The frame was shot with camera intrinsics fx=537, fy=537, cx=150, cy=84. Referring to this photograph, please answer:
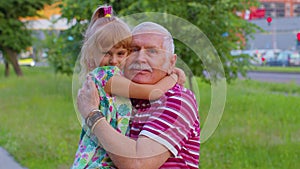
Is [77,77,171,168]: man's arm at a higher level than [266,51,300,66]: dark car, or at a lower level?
higher

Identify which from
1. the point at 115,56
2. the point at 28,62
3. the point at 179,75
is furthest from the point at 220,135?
the point at 28,62

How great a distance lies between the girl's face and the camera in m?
2.27

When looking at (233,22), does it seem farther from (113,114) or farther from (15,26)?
(15,26)

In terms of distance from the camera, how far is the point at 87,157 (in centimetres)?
219

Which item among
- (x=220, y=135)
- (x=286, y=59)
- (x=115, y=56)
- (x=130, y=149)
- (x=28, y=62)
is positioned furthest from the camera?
(x=286, y=59)

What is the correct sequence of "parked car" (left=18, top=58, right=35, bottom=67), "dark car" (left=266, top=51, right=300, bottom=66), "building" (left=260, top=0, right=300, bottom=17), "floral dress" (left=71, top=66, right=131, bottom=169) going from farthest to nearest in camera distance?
"dark car" (left=266, top=51, right=300, bottom=66) < "building" (left=260, top=0, right=300, bottom=17) < "parked car" (left=18, top=58, right=35, bottom=67) < "floral dress" (left=71, top=66, right=131, bottom=169)

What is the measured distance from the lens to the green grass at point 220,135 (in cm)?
628

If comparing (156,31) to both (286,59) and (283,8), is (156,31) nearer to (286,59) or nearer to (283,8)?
(283,8)

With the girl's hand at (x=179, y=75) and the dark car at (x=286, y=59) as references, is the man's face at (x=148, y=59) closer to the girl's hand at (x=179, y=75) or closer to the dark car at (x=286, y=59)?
the girl's hand at (x=179, y=75)

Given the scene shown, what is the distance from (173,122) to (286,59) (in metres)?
30.9

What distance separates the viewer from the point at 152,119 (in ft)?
7.04

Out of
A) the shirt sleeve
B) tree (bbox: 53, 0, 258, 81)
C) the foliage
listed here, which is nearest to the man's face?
the shirt sleeve

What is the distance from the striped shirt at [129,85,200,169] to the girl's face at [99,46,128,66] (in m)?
0.19

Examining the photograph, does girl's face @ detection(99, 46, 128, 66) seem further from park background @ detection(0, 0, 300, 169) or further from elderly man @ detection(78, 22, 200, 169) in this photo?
park background @ detection(0, 0, 300, 169)
